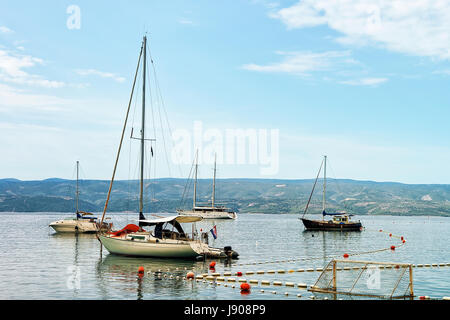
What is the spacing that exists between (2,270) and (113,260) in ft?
36.8

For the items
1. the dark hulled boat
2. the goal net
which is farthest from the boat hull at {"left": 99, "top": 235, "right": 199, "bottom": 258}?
the dark hulled boat

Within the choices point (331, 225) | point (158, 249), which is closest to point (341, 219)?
point (331, 225)

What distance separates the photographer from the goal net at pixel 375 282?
30.9m

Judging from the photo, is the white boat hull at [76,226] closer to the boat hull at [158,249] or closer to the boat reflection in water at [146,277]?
the boat reflection in water at [146,277]

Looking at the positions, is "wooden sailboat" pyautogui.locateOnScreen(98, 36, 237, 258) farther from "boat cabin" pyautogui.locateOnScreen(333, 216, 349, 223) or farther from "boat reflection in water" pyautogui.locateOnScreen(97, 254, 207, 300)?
"boat cabin" pyautogui.locateOnScreen(333, 216, 349, 223)

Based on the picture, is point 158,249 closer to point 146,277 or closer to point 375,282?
point 146,277

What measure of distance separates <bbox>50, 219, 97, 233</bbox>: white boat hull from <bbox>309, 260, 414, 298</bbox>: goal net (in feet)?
258

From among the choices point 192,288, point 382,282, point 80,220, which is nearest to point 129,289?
point 192,288

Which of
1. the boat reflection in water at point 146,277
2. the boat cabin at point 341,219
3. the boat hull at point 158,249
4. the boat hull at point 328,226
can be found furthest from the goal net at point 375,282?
the boat cabin at point 341,219

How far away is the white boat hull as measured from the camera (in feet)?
350

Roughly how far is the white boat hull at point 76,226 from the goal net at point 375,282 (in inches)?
3098

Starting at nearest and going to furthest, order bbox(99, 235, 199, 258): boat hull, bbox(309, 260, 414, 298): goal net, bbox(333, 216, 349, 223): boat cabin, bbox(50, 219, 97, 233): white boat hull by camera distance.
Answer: bbox(309, 260, 414, 298): goal net, bbox(99, 235, 199, 258): boat hull, bbox(50, 219, 97, 233): white boat hull, bbox(333, 216, 349, 223): boat cabin
